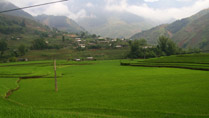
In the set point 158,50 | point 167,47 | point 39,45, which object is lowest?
point 158,50

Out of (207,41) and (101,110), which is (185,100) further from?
(207,41)


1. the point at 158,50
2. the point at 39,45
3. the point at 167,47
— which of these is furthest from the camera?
the point at 39,45

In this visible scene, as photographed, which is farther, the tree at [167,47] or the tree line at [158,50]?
the tree at [167,47]

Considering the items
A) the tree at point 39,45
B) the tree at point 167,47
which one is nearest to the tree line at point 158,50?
the tree at point 167,47

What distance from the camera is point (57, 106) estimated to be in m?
12.6

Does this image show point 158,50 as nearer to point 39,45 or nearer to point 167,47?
point 167,47

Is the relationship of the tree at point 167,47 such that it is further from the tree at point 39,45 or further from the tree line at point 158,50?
the tree at point 39,45

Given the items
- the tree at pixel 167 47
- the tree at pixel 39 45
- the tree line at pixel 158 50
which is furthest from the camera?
the tree at pixel 39 45

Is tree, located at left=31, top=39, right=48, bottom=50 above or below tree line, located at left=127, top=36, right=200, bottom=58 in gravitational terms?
above

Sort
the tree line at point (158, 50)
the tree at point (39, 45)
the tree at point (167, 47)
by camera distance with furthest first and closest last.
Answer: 1. the tree at point (39, 45)
2. the tree at point (167, 47)
3. the tree line at point (158, 50)

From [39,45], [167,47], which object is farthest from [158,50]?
[39,45]

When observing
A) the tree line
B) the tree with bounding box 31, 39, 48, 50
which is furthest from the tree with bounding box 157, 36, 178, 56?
the tree with bounding box 31, 39, 48, 50

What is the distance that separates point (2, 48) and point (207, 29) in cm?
16125

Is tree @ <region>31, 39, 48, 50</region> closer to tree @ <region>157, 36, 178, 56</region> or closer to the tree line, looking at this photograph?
the tree line
